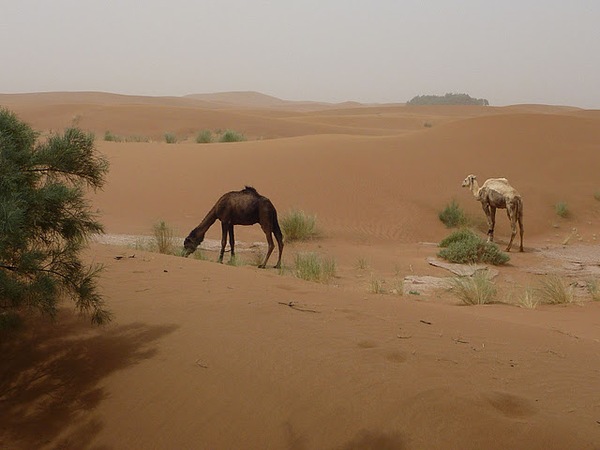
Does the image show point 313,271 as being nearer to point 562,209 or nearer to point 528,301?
point 528,301

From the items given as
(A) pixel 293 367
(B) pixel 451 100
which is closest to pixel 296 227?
(A) pixel 293 367

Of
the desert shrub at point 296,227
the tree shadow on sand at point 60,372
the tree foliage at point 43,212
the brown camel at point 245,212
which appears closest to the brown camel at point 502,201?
the desert shrub at point 296,227

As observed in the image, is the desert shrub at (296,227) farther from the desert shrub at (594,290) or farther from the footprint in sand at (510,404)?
the footprint in sand at (510,404)

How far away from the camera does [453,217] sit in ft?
64.8

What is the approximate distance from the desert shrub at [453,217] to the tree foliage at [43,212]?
606 inches

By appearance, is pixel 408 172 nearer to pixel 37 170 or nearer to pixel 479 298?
pixel 479 298

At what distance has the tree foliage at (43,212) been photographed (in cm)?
492

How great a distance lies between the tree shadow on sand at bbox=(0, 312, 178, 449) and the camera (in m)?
4.69

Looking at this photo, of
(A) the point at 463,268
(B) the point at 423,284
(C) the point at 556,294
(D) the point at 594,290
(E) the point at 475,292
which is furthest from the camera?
(A) the point at 463,268

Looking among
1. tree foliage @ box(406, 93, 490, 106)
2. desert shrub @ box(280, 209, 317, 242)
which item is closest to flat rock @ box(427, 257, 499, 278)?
desert shrub @ box(280, 209, 317, 242)

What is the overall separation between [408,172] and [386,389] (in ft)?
62.3

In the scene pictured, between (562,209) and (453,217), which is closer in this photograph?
(453,217)

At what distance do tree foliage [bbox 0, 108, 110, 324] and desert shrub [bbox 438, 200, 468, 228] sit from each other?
15.4m

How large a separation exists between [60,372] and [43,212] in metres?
1.39
